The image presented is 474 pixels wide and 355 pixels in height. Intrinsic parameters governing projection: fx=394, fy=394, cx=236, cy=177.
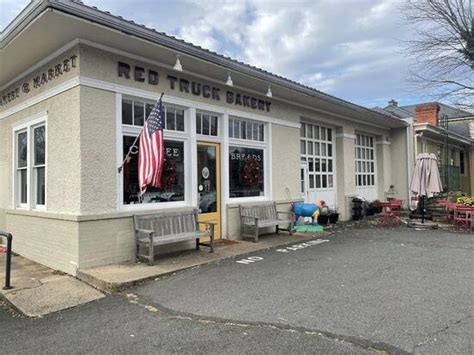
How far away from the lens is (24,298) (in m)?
5.37

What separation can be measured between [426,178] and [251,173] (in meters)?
6.14

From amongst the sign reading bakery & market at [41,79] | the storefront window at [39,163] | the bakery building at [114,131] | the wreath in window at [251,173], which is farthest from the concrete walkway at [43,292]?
the wreath in window at [251,173]

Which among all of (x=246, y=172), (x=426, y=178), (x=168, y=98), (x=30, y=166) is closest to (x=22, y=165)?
(x=30, y=166)

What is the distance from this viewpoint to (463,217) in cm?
1215

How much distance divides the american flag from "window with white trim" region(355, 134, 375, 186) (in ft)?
34.3

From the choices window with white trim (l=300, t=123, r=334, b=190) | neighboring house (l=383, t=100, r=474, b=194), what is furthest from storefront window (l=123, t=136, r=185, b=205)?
neighboring house (l=383, t=100, r=474, b=194)

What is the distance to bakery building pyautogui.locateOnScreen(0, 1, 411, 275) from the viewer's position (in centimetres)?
666

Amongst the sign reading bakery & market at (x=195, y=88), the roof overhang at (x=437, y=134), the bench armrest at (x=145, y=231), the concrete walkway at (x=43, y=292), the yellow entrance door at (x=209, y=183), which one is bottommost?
the concrete walkway at (x=43, y=292)

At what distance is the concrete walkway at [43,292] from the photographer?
16.7 feet

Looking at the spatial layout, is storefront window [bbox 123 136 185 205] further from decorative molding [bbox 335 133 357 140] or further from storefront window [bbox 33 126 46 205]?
decorative molding [bbox 335 133 357 140]

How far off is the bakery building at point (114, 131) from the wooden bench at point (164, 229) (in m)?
0.22

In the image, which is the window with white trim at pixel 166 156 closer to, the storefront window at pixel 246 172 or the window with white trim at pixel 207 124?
the window with white trim at pixel 207 124

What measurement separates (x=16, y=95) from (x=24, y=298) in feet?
17.7

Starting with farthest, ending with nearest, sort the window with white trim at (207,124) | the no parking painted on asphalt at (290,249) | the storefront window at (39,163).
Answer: the window with white trim at (207,124)
the storefront window at (39,163)
the no parking painted on asphalt at (290,249)
